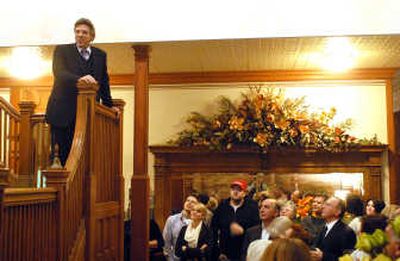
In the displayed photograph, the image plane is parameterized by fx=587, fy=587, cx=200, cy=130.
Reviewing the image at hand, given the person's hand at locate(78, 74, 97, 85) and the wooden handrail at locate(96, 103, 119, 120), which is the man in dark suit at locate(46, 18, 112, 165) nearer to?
the person's hand at locate(78, 74, 97, 85)

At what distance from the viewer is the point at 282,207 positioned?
18.1ft

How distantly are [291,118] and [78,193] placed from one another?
4.48m

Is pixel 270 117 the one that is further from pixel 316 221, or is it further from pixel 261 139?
pixel 316 221

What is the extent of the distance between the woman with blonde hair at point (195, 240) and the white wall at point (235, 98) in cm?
308

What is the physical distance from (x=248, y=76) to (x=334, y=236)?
14.9 feet

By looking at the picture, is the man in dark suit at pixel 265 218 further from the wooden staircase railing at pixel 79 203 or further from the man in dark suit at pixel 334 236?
the wooden staircase railing at pixel 79 203

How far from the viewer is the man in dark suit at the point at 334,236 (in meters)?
4.57

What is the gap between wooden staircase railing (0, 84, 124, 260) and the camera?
11.6 ft

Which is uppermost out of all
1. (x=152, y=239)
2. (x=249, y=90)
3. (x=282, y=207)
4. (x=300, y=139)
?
(x=249, y=90)

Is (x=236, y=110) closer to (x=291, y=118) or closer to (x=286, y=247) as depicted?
(x=291, y=118)

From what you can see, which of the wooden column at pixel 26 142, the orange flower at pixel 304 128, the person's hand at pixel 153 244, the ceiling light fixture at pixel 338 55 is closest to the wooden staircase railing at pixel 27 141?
the wooden column at pixel 26 142

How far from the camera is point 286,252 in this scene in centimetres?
218

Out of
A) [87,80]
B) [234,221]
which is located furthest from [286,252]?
[234,221]

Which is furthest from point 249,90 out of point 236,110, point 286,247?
point 286,247
